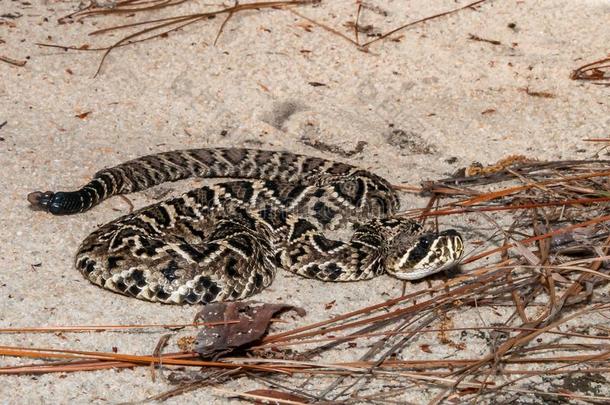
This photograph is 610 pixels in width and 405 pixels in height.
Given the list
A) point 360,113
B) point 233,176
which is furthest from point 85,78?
point 360,113

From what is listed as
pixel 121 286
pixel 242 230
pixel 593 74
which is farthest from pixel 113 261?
pixel 593 74

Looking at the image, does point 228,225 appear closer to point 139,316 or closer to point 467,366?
point 139,316

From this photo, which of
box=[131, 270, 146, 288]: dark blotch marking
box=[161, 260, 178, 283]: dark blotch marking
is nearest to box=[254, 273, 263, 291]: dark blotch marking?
box=[161, 260, 178, 283]: dark blotch marking

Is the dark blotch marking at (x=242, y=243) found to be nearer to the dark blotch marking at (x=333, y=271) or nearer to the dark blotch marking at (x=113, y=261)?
the dark blotch marking at (x=333, y=271)

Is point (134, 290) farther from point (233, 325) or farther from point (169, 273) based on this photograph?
point (233, 325)

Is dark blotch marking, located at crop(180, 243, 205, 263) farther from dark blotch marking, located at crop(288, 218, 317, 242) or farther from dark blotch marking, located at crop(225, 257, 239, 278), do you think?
dark blotch marking, located at crop(288, 218, 317, 242)

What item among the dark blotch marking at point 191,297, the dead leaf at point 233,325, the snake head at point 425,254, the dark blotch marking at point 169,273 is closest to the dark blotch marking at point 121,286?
the dark blotch marking at point 169,273
